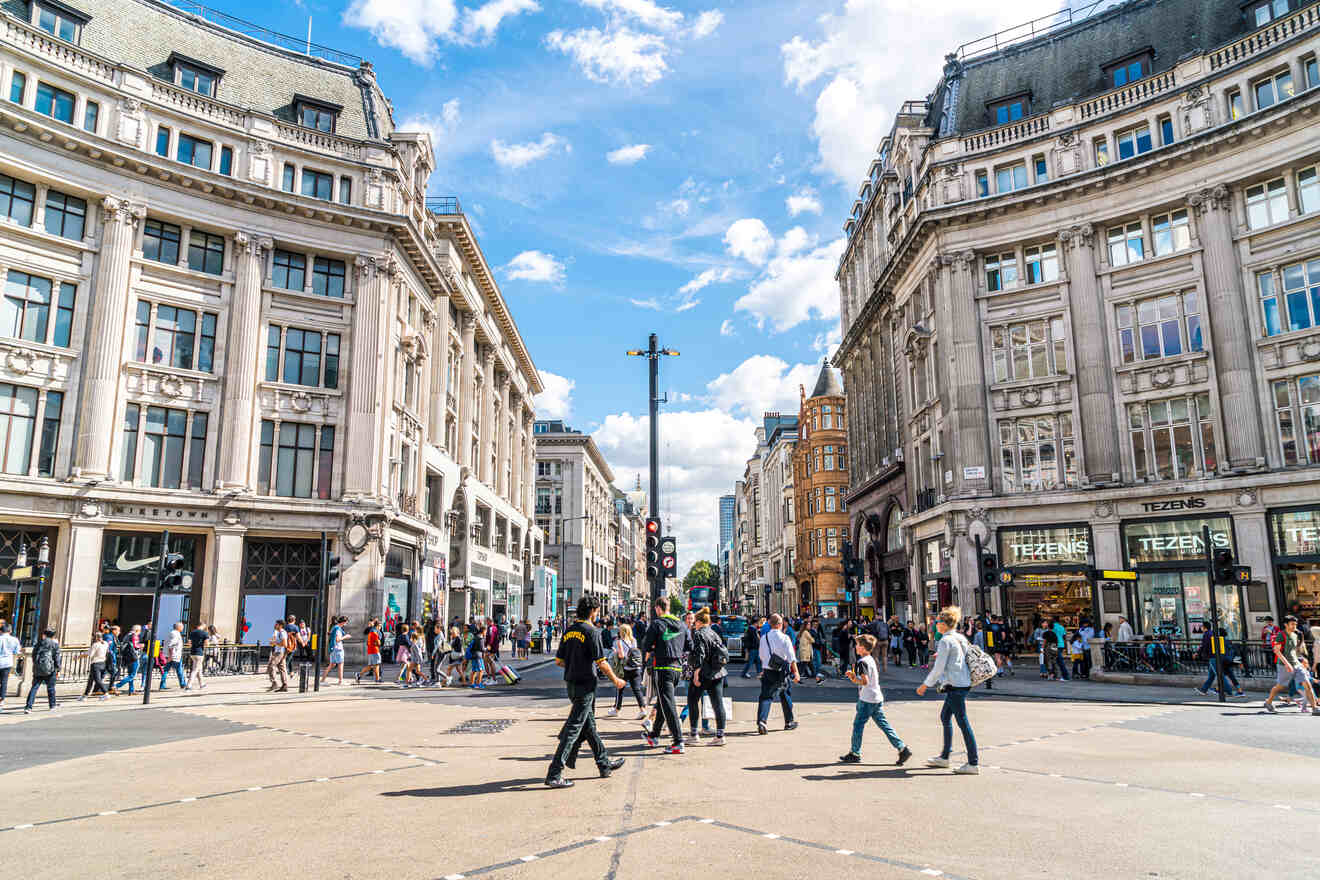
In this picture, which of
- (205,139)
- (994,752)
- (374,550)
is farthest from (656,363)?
(205,139)

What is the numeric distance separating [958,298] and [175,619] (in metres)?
31.5

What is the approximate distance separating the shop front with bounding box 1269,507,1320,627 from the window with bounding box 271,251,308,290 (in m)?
35.4

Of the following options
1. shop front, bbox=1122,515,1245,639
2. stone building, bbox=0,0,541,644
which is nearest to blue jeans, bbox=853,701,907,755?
shop front, bbox=1122,515,1245,639

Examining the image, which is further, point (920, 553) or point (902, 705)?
point (920, 553)

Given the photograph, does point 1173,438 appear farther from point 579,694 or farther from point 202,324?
point 202,324

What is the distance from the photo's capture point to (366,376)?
32.8m

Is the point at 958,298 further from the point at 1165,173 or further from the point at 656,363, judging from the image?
the point at 656,363

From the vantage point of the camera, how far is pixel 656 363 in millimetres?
22000

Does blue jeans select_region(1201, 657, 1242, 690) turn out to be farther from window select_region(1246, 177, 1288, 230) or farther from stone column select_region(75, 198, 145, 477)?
stone column select_region(75, 198, 145, 477)

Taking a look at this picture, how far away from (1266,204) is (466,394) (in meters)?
36.3

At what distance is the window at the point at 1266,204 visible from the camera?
28703 millimetres

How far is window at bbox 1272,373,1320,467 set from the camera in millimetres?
27344

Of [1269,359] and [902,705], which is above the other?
[1269,359]

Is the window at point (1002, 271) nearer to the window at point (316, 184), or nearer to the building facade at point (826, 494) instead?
the window at point (316, 184)
